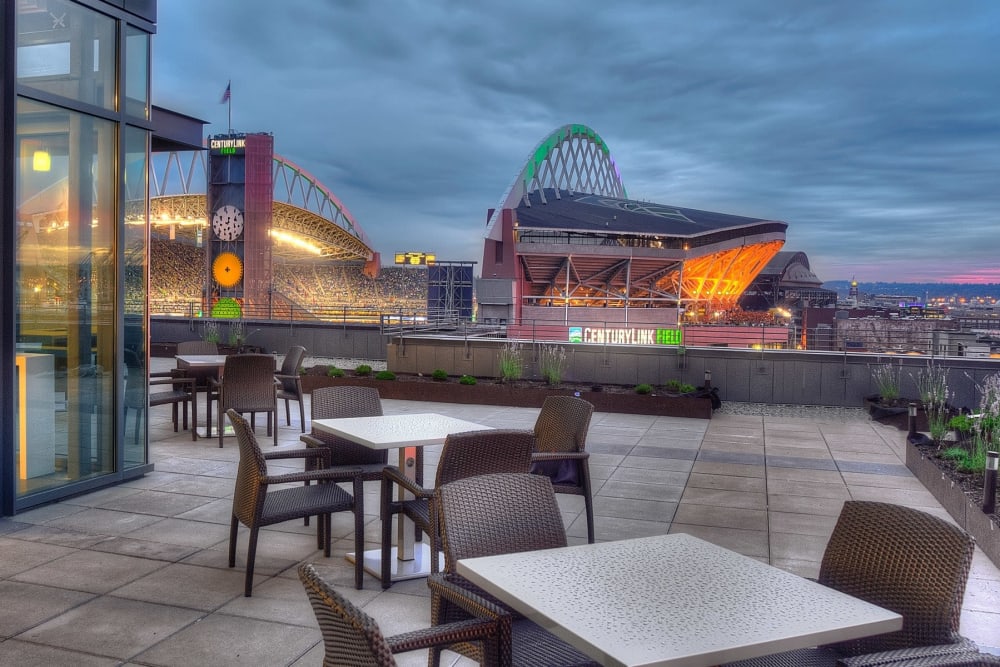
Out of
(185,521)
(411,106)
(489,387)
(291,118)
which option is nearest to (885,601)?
(185,521)

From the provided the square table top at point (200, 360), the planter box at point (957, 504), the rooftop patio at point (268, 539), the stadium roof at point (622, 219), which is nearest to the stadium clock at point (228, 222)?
the square table top at point (200, 360)

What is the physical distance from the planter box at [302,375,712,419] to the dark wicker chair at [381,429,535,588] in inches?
276

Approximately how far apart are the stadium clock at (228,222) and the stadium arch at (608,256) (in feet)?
78.4

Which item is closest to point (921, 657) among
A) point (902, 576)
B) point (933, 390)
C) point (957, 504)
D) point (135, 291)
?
point (902, 576)

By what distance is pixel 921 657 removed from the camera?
7.15 ft

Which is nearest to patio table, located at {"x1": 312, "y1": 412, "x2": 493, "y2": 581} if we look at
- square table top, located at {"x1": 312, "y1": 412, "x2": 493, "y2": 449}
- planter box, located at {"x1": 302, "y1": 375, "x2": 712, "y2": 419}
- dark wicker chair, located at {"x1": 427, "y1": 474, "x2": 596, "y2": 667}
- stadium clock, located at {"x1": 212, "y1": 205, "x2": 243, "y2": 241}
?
square table top, located at {"x1": 312, "y1": 412, "x2": 493, "y2": 449}

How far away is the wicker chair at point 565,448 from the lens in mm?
5230

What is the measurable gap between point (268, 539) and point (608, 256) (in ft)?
175

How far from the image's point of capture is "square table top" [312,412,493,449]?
4.67 metres

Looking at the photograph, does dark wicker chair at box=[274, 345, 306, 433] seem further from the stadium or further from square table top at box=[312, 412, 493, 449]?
the stadium

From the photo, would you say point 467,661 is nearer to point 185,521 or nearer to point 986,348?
point 185,521

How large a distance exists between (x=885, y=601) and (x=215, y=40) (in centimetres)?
10150

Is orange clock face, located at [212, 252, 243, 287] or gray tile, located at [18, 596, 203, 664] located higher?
orange clock face, located at [212, 252, 243, 287]

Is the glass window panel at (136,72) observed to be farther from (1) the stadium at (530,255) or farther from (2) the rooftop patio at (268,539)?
(1) the stadium at (530,255)
